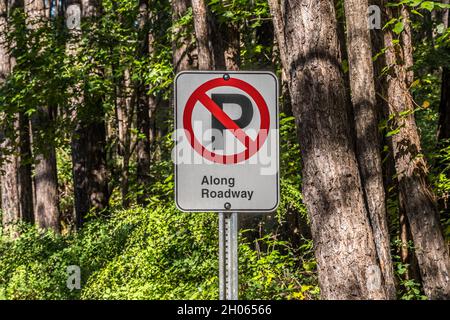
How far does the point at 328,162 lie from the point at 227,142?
8.25ft

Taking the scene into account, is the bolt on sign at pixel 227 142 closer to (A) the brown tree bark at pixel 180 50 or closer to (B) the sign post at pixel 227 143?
(B) the sign post at pixel 227 143

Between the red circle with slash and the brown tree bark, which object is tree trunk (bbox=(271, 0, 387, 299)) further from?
the brown tree bark

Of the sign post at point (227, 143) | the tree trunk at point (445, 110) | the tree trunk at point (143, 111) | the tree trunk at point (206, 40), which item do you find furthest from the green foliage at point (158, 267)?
the tree trunk at point (143, 111)

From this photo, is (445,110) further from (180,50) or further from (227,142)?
(227,142)

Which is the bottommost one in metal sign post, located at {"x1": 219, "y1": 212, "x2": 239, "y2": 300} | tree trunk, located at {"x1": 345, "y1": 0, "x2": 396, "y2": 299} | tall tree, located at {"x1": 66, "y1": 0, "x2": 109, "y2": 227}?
metal sign post, located at {"x1": 219, "y1": 212, "x2": 239, "y2": 300}

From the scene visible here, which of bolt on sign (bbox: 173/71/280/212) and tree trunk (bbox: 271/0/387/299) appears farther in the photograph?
tree trunk (bbox: 271/0/387/299)

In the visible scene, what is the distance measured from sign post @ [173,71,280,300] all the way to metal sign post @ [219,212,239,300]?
30mm

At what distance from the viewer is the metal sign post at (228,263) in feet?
15.2

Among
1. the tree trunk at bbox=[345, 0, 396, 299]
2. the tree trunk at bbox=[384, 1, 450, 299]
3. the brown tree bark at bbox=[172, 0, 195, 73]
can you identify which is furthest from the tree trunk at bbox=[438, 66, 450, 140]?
the brown tree bark at bbox=[172, 0, 195, 73]

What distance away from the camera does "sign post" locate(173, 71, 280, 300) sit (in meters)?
4.82

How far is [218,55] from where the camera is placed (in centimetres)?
1455

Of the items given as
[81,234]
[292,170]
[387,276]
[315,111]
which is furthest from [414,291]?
[81,234]
